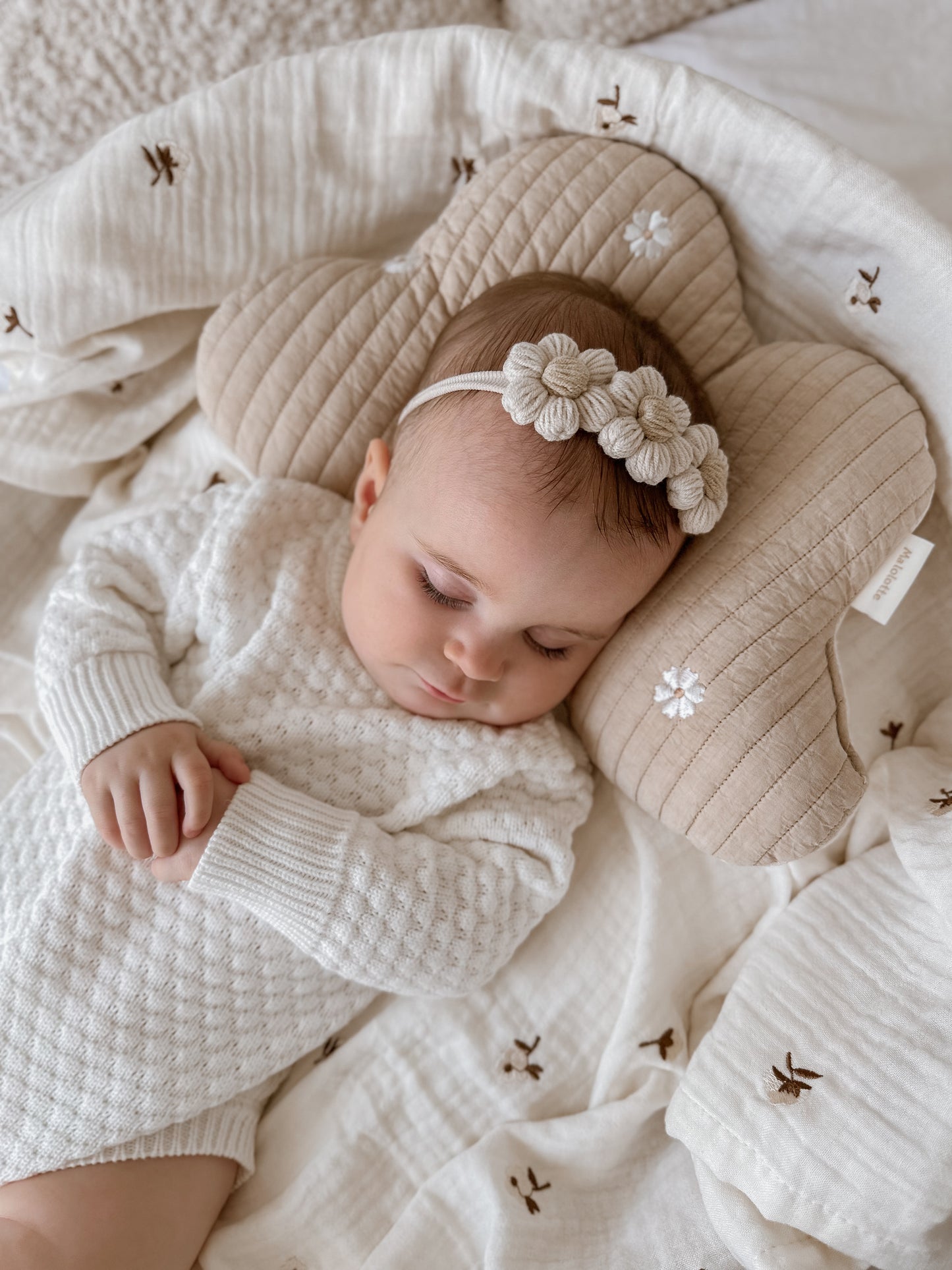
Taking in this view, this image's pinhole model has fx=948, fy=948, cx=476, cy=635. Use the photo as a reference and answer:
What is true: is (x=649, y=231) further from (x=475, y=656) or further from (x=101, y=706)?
(x=101, y=706)

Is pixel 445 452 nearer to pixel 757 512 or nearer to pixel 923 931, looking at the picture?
pixel 757 512

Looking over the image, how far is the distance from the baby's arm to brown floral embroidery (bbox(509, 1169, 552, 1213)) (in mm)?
601

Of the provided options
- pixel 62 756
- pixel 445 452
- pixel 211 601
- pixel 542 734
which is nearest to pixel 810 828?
pixel 542 734

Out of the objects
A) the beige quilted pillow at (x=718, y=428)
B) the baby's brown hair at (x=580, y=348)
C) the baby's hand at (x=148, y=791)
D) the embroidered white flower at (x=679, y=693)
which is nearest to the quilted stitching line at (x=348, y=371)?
the beige quilted pillow at (x=718, y=428)

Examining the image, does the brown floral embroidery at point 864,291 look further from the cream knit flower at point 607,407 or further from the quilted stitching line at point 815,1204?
the quilted stitching line at point 815,1204

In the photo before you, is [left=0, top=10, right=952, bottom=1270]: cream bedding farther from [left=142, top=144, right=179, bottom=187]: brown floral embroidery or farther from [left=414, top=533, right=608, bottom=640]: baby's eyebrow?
[left=414, top=533, right=608, bottom=640]: baby's eyebrow

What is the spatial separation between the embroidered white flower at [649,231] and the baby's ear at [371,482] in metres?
0.43

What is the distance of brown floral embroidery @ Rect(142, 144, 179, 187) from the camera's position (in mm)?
1278

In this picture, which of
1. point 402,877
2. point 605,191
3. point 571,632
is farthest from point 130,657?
point 605,191

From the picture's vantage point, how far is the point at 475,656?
1037 mm

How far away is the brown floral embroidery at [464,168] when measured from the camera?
53.8 inches

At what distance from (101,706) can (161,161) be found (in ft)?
2.46

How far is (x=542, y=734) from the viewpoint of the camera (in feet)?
3.89

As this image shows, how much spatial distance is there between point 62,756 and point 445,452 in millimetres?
597
